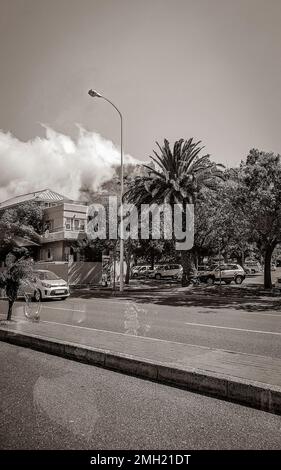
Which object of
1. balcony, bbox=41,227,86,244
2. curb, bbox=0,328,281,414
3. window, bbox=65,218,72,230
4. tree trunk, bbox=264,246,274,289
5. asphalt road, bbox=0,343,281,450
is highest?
window, bbox=65,218,72,230

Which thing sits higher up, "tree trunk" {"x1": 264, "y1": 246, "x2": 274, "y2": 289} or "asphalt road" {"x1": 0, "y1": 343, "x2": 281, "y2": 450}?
"tree trunk" {"x1": 264, "y1": 246, "x2": 274, "y2": 289}

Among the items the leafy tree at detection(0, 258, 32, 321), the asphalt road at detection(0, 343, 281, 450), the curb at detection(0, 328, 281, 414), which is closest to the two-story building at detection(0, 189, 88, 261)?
the leafy tree at detection(0, 258, 32, 321)

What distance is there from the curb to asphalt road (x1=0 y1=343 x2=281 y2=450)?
0.49 feet

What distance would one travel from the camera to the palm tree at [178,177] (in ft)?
85.6

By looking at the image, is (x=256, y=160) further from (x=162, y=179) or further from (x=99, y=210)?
(x=99, y=210)

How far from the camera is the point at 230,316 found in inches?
501

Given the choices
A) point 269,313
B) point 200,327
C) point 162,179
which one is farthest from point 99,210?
point 200,327

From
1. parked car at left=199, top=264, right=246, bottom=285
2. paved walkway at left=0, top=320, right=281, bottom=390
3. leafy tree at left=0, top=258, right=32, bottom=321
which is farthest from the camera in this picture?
parked car at left=199, top=264, right=246, bottom=285

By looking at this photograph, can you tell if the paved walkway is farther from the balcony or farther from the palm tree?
the balcony

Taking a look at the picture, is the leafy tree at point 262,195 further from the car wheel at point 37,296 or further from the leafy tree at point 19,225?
the leafy tree at point 19,225

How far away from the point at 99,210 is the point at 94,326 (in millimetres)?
24346

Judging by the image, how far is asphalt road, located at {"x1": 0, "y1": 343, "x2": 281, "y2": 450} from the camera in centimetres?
354

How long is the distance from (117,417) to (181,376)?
1.35 metres

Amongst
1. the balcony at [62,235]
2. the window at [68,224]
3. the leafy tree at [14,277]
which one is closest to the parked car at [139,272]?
the window at [68,224]
